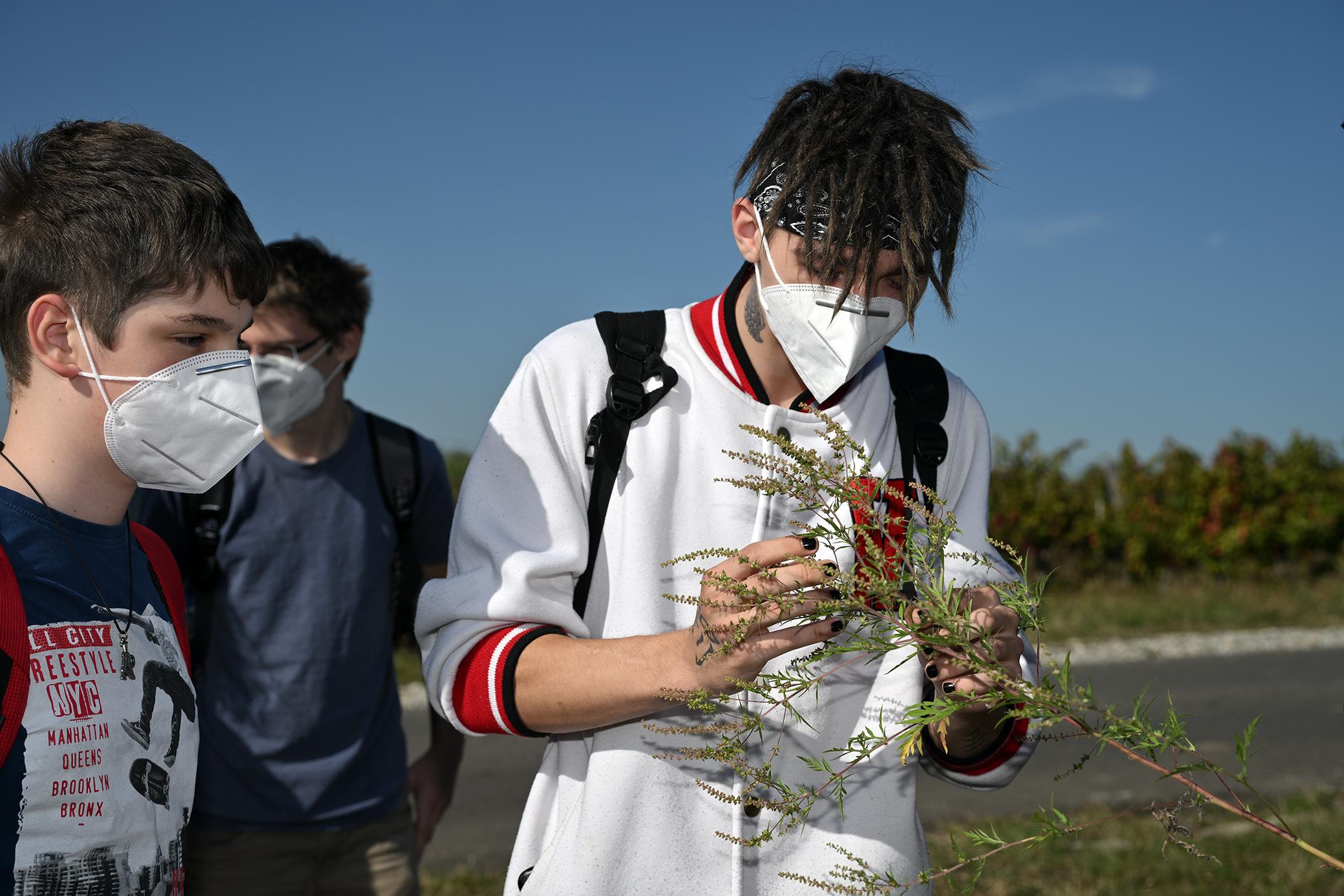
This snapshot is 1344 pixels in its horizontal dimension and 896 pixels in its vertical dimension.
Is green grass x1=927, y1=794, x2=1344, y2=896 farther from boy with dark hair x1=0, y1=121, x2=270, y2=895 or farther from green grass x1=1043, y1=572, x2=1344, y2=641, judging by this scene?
green grass x1=1043, y1=572, x2=1344, y2=641

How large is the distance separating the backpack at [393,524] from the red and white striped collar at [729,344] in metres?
1.76

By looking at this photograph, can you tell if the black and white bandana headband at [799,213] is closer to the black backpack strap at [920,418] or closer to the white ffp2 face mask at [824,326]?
the white ffp2 face mask at [824,326]

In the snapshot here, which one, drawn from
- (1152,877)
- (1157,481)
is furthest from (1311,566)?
(1152,877)

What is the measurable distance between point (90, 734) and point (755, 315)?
1589 millimetres

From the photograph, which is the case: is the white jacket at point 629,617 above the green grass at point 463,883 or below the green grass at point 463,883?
above

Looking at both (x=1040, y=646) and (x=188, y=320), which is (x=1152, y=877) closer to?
(x=1040, y=646)

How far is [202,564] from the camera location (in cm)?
356

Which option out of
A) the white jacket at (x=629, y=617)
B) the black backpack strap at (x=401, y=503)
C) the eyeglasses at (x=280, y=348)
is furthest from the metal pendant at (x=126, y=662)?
the eyeglasses at (x=280, y=348)

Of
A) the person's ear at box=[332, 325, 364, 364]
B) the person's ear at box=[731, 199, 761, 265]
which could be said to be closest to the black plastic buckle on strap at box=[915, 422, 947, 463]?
the person's ear at box=[731, 199, 761, 265]

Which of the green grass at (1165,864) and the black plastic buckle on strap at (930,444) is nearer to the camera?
the black plastic buckle on strap at (930,444)

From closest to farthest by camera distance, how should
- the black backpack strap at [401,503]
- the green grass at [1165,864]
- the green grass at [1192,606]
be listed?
the black backpack strap at [401,503], the green grass at [1165,864], the green grass at [1192,606]

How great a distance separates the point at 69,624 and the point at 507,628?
785 millimetres

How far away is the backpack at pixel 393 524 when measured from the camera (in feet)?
11.7

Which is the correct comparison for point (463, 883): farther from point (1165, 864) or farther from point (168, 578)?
point (168, 578)
